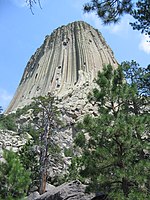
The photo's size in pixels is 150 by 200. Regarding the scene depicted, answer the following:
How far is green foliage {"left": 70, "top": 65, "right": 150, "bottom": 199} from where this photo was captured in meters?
7.60

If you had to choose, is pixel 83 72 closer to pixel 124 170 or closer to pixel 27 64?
pixel 27 64

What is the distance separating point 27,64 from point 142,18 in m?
60.0

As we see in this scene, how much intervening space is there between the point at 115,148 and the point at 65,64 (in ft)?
153

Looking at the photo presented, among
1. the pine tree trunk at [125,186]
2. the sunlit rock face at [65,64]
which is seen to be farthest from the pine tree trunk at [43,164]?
the sunlit rock face at [65,64]

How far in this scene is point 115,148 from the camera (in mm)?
8219

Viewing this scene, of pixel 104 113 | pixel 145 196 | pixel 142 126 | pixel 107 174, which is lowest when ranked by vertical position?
pixel 145 196

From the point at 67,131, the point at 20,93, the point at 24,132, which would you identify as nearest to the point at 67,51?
the point at 20,93

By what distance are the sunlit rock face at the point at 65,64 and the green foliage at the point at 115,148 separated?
3242 cm

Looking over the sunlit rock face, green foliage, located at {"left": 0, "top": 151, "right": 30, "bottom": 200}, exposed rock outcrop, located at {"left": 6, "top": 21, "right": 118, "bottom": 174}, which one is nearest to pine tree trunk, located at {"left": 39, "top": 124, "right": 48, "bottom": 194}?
green foliage, located at {"left": 0, "top": 151, "right": 30, "bottom": 200}

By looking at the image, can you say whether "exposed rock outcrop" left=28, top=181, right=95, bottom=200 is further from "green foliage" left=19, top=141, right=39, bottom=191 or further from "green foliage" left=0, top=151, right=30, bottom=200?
"green foliage" left=19, top=141, right=39, bottom=191

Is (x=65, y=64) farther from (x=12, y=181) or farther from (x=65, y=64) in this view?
(x=12, y=181)

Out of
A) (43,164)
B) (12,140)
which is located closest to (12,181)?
(43,164)

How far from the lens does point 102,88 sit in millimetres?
9070

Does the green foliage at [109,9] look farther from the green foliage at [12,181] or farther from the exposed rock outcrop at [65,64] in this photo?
the exposed rock outcrop at [65,64]
